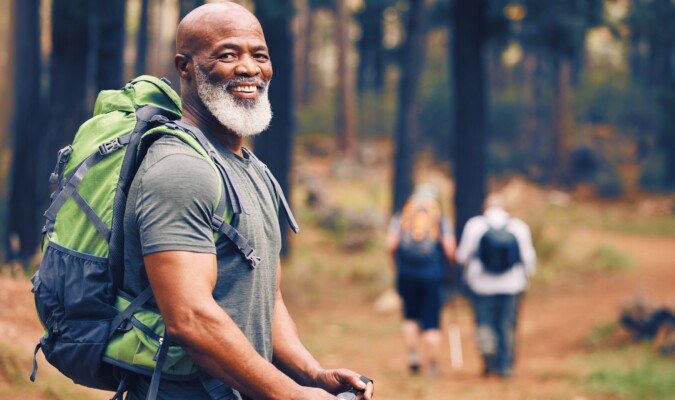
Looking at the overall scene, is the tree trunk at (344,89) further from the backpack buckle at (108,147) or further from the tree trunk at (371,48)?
the backpack buckle at (108,147)

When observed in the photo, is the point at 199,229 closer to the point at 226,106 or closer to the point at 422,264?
the point at 226,106

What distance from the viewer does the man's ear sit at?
2.77m

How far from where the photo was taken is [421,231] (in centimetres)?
905

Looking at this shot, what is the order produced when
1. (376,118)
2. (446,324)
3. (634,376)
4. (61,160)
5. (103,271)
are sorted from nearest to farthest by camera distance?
(103,271) → (61,160) → (634,376) → (446,324) → (376,118)

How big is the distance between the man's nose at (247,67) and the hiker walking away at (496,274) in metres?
6.43

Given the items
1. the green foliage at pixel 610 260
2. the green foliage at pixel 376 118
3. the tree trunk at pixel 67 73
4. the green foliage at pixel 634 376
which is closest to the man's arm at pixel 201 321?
the green foliage at pixel 634 376

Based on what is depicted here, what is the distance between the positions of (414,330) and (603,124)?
30.5 meters

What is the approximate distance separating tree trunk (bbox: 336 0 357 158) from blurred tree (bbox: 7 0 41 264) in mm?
17949

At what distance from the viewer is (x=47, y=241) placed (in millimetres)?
2613

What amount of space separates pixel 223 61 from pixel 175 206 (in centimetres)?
55

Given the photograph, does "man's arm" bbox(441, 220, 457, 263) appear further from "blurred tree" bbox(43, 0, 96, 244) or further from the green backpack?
the green backpack

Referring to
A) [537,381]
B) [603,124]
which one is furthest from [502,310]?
[603,124]

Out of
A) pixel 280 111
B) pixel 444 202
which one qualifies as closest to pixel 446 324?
pixel 280 111

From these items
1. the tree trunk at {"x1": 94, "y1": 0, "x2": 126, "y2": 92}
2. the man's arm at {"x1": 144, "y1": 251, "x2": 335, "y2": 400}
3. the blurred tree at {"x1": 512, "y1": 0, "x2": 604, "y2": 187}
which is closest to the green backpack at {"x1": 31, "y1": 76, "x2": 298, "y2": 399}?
the man's arm at {"x1": 144, "y1": 251, "x2": 335, "y2": 400}
